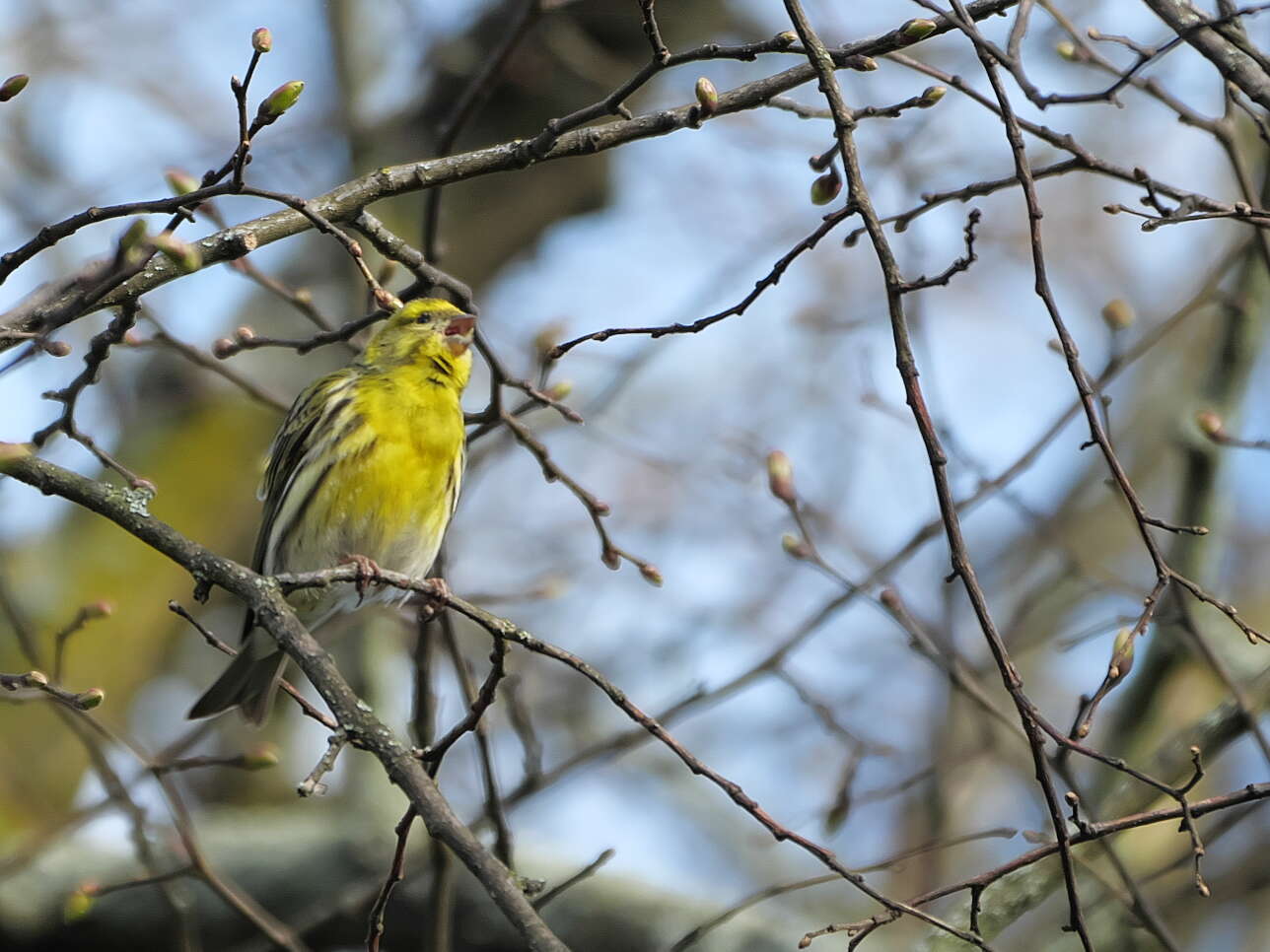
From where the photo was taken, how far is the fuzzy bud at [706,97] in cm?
258

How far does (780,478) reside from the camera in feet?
12.7

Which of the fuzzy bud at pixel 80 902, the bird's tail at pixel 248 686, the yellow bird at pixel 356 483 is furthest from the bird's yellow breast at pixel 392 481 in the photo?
the fuzzy bud at pixel 80 902

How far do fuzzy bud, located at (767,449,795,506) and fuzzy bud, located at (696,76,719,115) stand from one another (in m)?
1.39

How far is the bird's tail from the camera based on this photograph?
14.5 ft

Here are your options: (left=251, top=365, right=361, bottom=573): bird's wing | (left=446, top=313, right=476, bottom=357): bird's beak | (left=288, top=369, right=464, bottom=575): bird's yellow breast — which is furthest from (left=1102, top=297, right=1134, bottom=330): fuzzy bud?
(left=251, top=365, right=361, bottom=573): bird's wing

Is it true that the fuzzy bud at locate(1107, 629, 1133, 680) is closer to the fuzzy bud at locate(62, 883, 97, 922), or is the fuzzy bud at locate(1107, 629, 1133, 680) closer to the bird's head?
the fuzzy bud at locate(62, 883, 97, 922)

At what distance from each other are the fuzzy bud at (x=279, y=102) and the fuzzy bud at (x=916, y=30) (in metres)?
1.11

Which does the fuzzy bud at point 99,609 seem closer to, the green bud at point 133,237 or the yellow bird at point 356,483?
the yellow bird at point 356,483

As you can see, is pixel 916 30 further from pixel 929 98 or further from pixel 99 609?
pixel 99 609

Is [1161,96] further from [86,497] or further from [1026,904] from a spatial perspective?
[86,497]

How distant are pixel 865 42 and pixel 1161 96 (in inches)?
43.9

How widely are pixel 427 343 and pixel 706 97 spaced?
2.32 metres

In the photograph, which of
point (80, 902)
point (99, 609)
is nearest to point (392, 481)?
point (99, 609)

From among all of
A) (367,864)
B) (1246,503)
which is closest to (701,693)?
(367,864)
